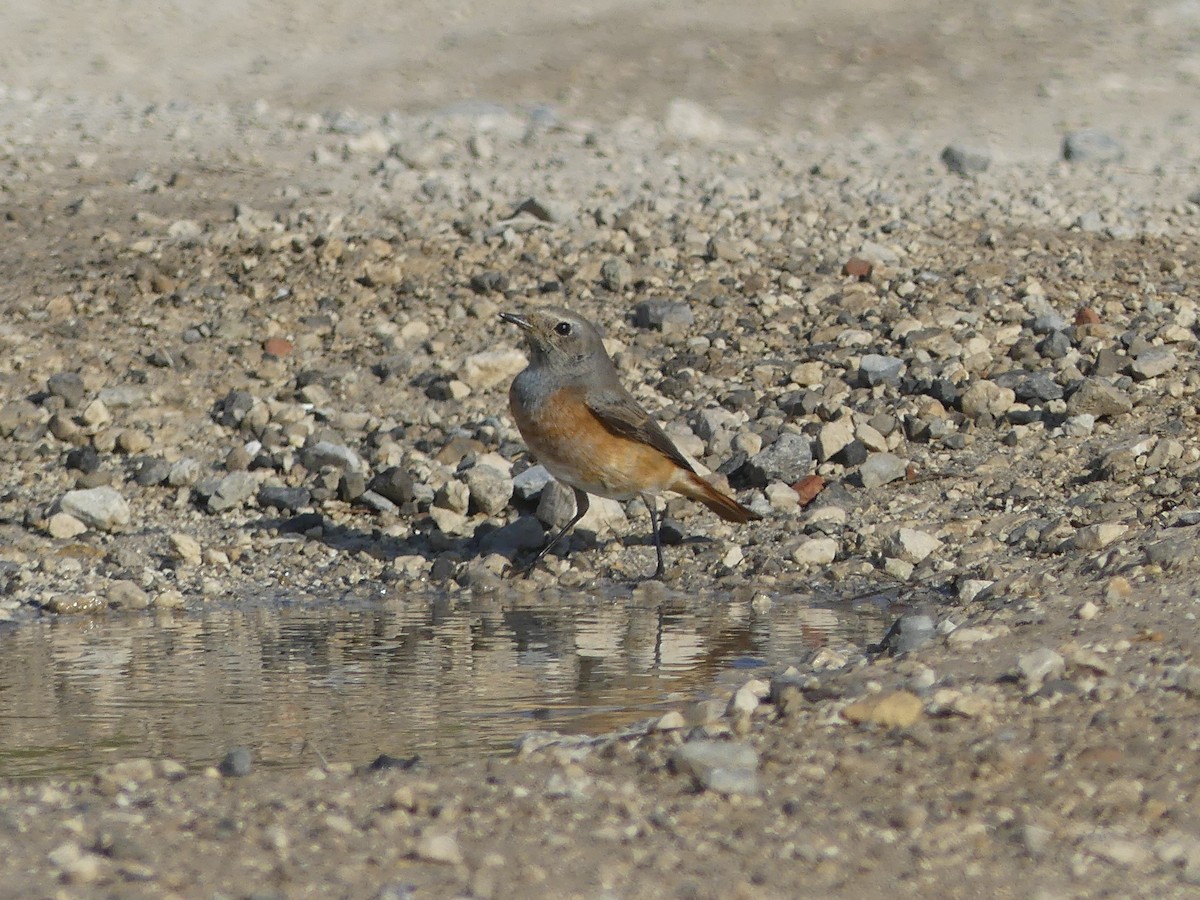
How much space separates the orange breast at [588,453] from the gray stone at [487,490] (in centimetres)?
37

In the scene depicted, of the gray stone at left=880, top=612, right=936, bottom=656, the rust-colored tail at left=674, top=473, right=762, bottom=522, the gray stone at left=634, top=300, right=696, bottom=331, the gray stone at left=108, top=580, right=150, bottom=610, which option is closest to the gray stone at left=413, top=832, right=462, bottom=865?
the gray stone at left=880, top=612, right=936, bottom=656

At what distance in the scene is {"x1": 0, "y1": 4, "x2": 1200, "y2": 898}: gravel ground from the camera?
13.9 ft

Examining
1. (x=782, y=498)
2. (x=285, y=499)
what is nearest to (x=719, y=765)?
(x=782, y=498)

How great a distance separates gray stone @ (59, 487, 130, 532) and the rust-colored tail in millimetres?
2443

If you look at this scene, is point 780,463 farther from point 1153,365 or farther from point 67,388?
point 67,388

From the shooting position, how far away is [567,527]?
845 centimetres

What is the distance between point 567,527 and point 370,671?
6.80ft

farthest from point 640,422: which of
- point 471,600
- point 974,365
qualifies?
point 974,365

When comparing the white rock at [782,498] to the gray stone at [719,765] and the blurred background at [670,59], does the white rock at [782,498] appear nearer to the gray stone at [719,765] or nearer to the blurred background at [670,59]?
the gray stone at [719,765]

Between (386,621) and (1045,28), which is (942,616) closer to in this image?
(386,621)

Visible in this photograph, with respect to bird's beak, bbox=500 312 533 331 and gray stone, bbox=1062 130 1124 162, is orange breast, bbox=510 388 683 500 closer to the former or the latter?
bird's beak, bbox=500 312 533 331

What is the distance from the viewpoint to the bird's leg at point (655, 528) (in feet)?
26.7

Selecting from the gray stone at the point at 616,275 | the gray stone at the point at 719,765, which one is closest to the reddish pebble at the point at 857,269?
the gray stone at the point at 616,275

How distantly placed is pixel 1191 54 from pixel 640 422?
45.1ft
